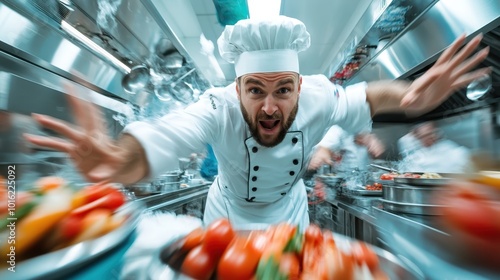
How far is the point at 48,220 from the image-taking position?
0.40 metres

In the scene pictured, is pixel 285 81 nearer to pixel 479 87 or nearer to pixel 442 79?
pixel 442 79

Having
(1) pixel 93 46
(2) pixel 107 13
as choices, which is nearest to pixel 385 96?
(2) pixel 107 13

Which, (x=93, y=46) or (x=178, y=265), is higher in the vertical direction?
(x=93, y=46)

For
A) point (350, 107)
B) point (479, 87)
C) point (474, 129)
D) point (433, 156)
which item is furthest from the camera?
point (433, 156)

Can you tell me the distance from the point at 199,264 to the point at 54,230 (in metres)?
0.21

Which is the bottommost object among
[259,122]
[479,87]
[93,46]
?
[259,122]

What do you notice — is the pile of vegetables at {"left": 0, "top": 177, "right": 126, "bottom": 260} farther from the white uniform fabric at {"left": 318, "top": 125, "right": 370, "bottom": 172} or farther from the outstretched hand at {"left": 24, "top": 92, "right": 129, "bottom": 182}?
the white uniform fabric at {"left": 318, "top": 125, "right": 370, "bottom": 172}

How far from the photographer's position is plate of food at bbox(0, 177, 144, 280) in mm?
330

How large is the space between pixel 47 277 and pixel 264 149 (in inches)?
34.6

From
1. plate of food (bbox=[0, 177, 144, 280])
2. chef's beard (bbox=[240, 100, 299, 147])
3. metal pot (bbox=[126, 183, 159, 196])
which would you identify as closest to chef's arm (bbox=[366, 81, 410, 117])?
chef's beard (bbox=[240, 100, 299, 147])

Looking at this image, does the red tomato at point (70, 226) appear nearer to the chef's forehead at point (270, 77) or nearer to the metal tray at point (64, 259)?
the metal tray at point (64, 259)

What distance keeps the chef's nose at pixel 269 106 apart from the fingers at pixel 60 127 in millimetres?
544

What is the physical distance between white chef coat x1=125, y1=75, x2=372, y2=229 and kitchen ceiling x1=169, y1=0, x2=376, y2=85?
175 centimetres

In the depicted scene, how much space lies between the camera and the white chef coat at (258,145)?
42.8 inches
